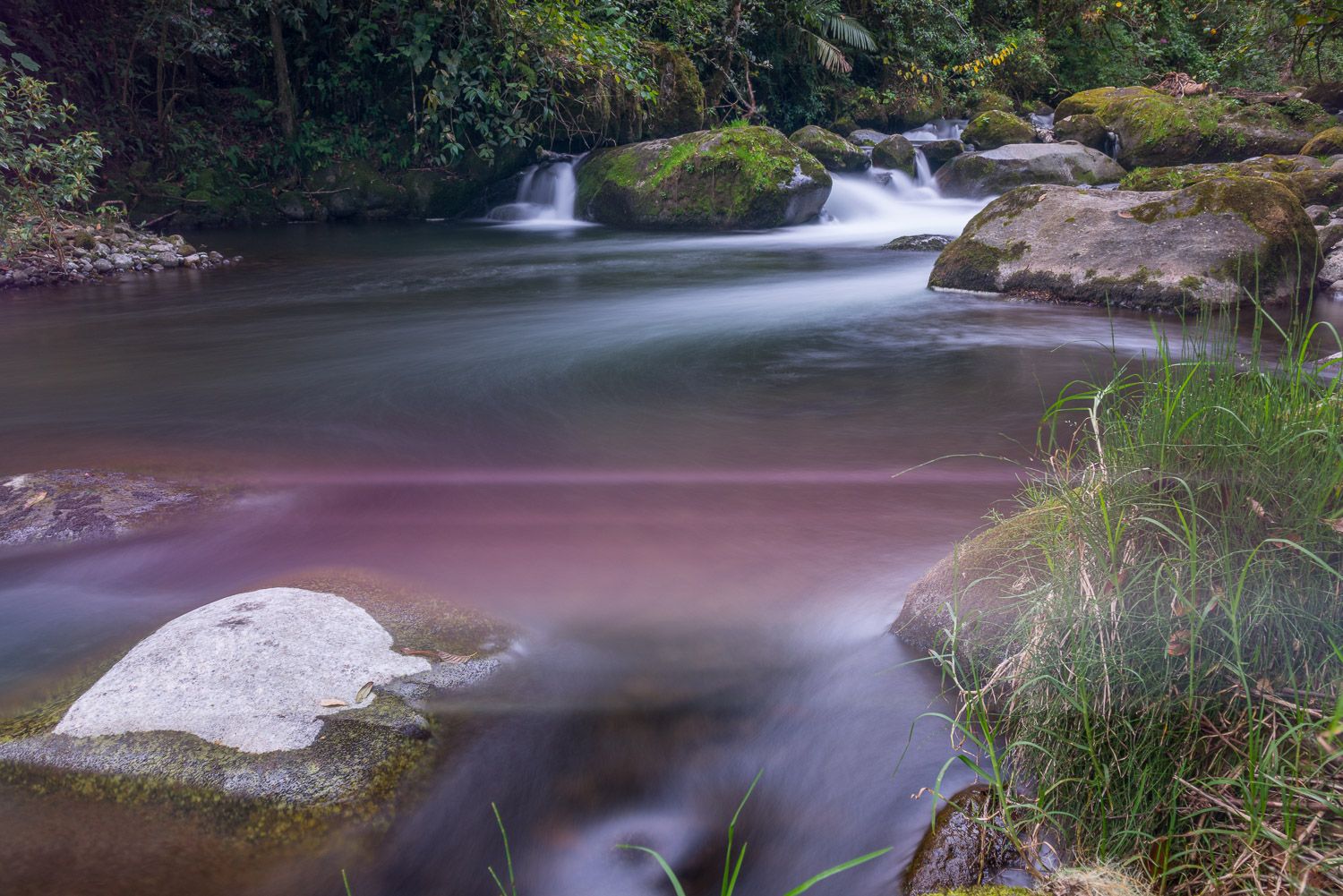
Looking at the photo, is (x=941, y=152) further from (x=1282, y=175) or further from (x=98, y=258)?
(x=98, y=258)

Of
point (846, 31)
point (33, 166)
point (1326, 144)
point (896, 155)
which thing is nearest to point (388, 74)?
point (33, 166)

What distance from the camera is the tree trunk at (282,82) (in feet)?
44.7

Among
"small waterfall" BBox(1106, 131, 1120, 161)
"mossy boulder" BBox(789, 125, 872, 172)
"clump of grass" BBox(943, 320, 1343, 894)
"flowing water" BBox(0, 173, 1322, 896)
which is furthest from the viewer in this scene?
"small waterfall" BBox(1106, 131, 1120, 161)

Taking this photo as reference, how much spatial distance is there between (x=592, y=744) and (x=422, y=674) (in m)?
0.50

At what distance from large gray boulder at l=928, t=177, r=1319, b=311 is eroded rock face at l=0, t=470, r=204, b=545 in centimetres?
643

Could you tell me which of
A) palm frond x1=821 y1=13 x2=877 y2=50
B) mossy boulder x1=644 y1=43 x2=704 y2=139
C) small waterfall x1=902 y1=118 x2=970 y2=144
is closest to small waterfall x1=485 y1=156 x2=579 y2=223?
mossy boulder x1=644 y1=43 x2=704 y2=139

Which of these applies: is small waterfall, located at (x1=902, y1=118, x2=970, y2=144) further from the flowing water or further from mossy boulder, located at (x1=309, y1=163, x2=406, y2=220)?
the flowing water

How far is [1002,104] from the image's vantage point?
20.0 meters

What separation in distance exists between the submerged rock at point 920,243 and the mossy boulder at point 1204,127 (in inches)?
296

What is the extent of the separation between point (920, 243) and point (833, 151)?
4.73m

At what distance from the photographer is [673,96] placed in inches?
603

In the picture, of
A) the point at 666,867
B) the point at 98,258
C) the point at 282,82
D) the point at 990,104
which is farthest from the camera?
the point at 990,104

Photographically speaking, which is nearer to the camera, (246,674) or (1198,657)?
(1198,657)

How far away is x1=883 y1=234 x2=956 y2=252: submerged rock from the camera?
10.6m
